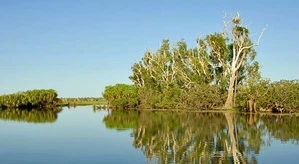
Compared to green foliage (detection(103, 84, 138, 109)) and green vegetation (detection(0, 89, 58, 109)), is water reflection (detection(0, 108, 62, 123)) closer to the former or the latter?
green foliage (detection(103, 84, 138, 109))

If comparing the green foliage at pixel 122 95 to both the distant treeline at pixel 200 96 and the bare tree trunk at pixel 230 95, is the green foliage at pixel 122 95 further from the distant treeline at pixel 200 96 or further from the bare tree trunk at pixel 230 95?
the bare tree trunk at pixel 230 95

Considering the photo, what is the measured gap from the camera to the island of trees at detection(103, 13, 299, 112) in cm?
4534

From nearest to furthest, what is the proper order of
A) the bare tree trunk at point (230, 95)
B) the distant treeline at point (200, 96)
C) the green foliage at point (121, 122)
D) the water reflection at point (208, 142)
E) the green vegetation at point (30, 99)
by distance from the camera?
the water reflection at point (208, 142)
the green foliage at point (121, 122)
the distant treeline at point (200, 96)
the bare tree trunk at point (230, 95)
the green vegetation at point (30, 99)

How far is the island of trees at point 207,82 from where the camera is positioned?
45344mm

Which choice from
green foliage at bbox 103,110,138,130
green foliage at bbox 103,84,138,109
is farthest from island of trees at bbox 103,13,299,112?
green foliage at bbox 103,110,138,130

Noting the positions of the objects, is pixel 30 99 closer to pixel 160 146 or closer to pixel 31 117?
pixel 31 117

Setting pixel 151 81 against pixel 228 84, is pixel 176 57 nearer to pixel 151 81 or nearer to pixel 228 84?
pixel 151 81

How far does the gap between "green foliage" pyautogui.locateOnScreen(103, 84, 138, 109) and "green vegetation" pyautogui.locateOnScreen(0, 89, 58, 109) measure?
45.8ft

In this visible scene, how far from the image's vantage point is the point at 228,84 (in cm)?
5522

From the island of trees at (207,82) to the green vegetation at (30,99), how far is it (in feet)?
46.1

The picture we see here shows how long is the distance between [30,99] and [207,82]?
33364 millimetres

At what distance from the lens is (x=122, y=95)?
65938 mm

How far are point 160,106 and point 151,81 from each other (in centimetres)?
808

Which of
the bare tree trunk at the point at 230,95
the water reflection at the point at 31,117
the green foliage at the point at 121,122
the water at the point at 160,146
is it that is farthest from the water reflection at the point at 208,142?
the bare tree trunk at the point at 230,95
